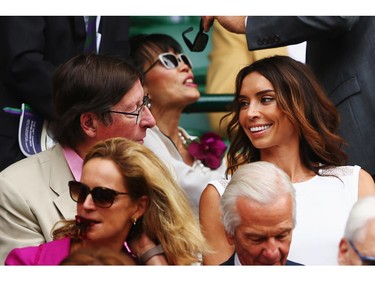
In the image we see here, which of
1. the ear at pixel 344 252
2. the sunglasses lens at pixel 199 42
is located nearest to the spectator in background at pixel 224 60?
the sunglasses lens at pixel 199 42

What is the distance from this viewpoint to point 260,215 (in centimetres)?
340

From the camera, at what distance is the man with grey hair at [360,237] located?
3.19 metres

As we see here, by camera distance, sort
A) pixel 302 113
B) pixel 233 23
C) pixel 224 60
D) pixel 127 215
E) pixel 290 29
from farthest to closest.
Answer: pixel 224 60 → pixel 233 23 → pixel 290 29 → pixel 302 113 → pixel 127 215

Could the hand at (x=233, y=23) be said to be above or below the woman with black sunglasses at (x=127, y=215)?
above

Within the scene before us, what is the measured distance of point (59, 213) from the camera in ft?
12.7

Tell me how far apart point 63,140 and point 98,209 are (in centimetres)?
74

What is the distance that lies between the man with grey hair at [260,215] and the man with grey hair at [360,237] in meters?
0.24

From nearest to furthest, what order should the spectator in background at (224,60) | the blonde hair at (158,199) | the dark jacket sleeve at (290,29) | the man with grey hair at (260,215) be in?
the man with grey hair at (260,215)
the blonde hair at (158,199)
the dark jacket sleeve at (290,29)
the spectator in background at (224,60)

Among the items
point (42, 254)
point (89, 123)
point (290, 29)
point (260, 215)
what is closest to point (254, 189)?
point (260, 215)

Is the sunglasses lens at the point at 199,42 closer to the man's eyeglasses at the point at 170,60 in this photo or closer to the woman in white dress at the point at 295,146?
the woman in white dress at the point at 295,146

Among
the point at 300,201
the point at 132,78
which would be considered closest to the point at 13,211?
the point at 132,78

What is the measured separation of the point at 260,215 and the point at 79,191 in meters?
0.60

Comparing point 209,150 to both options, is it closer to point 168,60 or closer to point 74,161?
point 168,60
